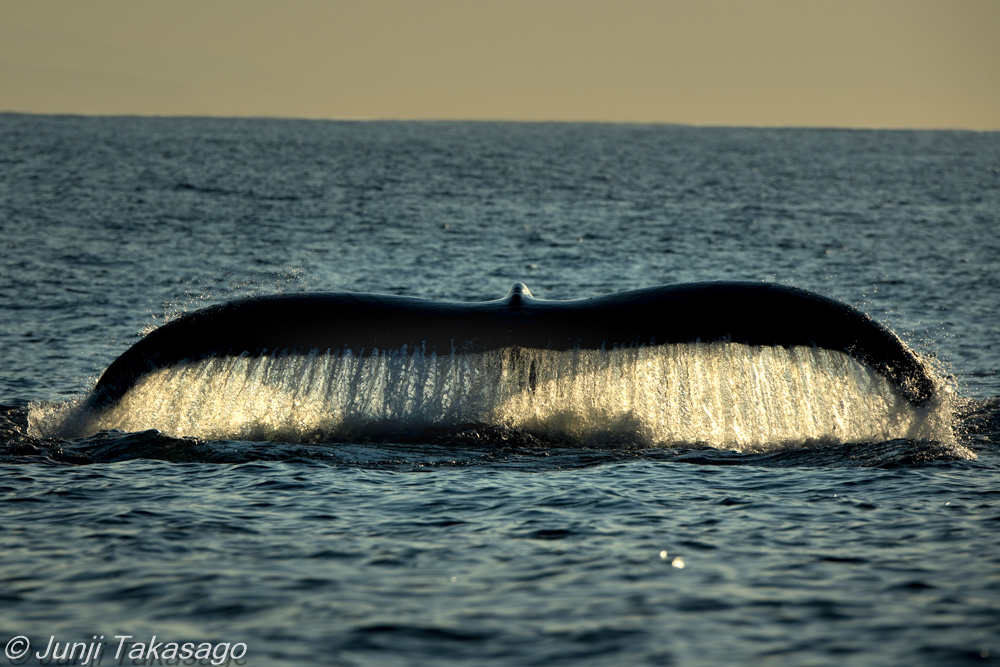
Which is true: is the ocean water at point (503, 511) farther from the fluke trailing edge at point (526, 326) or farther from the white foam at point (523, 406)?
the fluke trailing edge at point (526, 326)

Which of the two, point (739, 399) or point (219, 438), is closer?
Answer: point (219, 438)

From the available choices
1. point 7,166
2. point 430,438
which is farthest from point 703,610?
point 7,166

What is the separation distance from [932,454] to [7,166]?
66808 millimetres

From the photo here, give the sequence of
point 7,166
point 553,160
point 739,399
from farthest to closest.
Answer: point 553,160 < point 7,166 < point 739,399

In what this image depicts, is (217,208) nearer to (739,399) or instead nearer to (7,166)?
(7,166)

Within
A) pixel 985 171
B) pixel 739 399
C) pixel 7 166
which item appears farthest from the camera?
pixel 985 171

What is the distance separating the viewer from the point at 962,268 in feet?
106
